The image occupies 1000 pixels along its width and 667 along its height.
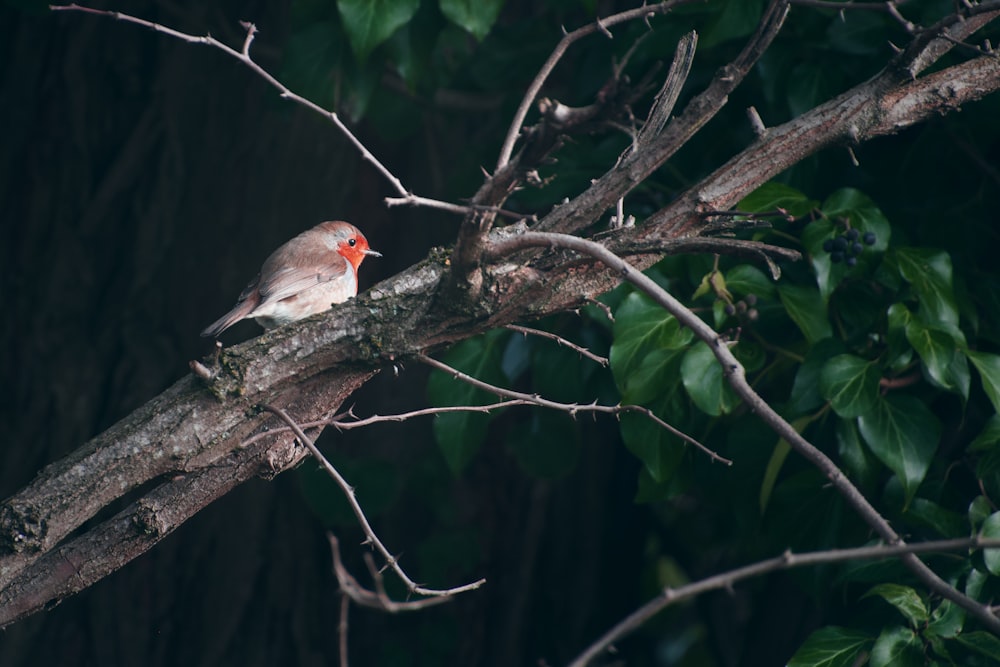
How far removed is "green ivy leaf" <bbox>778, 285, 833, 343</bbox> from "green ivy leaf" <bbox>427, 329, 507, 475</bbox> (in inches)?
44.3

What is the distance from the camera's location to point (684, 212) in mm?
2609

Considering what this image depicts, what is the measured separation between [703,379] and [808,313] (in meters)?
0.48

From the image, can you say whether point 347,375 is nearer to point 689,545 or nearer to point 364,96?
point 364,96

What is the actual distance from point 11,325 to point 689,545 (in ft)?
14.6

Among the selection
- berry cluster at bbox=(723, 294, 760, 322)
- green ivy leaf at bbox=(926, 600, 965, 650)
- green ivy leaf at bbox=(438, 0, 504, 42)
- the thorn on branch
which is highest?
green ivy leaf at bbox=(438, 0, 504, 42)

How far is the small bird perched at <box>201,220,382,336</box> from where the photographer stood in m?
3.91

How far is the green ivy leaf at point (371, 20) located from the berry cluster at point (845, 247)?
5.59 ft

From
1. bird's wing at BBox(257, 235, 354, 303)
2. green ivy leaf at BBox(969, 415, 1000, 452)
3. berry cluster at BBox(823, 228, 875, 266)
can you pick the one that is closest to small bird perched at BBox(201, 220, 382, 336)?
bird's wing at BBox(257, 235, 354, 303)

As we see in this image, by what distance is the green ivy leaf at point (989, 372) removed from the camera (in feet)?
9.32

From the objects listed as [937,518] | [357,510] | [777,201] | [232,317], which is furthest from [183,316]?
[937,518]

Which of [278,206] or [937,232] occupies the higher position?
[278,206]

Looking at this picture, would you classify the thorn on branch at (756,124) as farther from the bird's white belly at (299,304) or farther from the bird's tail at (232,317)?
the bird's tail at (232,317)

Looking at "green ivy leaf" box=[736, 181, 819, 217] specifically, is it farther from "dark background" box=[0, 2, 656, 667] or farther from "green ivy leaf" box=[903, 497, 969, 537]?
"dark background" box=[0, 2, 656, 667]

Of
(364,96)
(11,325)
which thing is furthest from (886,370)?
(11,325)
